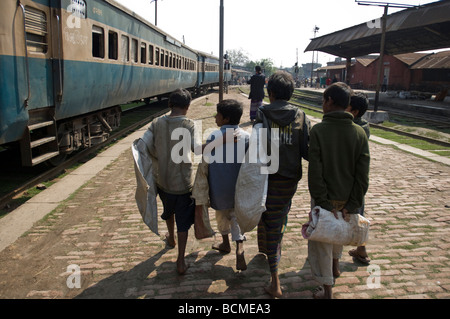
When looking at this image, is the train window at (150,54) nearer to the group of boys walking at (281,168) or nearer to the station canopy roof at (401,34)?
the group of boys walking at (281,168)

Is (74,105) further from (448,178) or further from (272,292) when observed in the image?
(448,178)

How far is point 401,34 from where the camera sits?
74.8 feet

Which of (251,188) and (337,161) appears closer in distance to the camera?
(337,161)

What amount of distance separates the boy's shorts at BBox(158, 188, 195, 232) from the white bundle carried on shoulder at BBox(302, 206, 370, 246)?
1192 mm

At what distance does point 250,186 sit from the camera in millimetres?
3006

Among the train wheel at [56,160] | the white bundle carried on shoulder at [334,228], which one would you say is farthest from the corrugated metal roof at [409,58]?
the white bundle carried on shoulder at [334,228]

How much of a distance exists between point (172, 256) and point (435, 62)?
3711 centimetres

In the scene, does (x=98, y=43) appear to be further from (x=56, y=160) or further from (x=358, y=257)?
(x=358, y=257)

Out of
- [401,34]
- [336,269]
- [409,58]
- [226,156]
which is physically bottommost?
[336,269]

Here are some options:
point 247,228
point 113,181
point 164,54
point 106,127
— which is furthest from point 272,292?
point 164,54

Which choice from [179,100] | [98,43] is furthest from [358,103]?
[98,43]

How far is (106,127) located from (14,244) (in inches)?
232

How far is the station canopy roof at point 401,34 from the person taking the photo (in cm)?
1744

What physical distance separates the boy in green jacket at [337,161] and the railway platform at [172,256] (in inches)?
31.1
